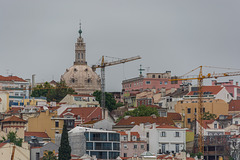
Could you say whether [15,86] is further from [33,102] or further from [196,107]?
[196,107]

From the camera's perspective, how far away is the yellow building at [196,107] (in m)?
158

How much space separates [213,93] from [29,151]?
181 feet

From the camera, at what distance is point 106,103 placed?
17400 centimetres

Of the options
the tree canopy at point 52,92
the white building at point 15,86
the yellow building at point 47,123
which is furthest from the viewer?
the tree canopy at point 52,92

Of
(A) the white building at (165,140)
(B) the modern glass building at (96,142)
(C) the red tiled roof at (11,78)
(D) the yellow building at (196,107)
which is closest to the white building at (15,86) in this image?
(C) the red tiled roof at (11,78)

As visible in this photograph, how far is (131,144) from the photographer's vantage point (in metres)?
131

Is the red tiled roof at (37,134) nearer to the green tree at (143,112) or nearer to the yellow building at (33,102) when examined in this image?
the green tree at (143,112)

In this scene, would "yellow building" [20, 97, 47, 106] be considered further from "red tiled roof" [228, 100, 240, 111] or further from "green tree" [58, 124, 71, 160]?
"green tree" [58, 124, 71, 160]

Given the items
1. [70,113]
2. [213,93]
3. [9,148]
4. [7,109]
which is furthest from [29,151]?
[213,93]

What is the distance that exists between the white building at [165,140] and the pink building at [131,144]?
1.91m

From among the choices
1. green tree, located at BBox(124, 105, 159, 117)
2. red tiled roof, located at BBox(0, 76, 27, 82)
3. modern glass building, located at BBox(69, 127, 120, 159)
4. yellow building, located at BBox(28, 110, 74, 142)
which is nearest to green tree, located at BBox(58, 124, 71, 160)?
modern glass building, located at BBox(69, 127, 120, 159)

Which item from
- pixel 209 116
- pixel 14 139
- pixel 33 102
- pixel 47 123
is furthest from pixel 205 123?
pixel 33 102

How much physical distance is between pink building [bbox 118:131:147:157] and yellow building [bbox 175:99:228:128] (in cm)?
2594

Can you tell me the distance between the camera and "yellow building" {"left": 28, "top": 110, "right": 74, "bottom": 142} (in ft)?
451
